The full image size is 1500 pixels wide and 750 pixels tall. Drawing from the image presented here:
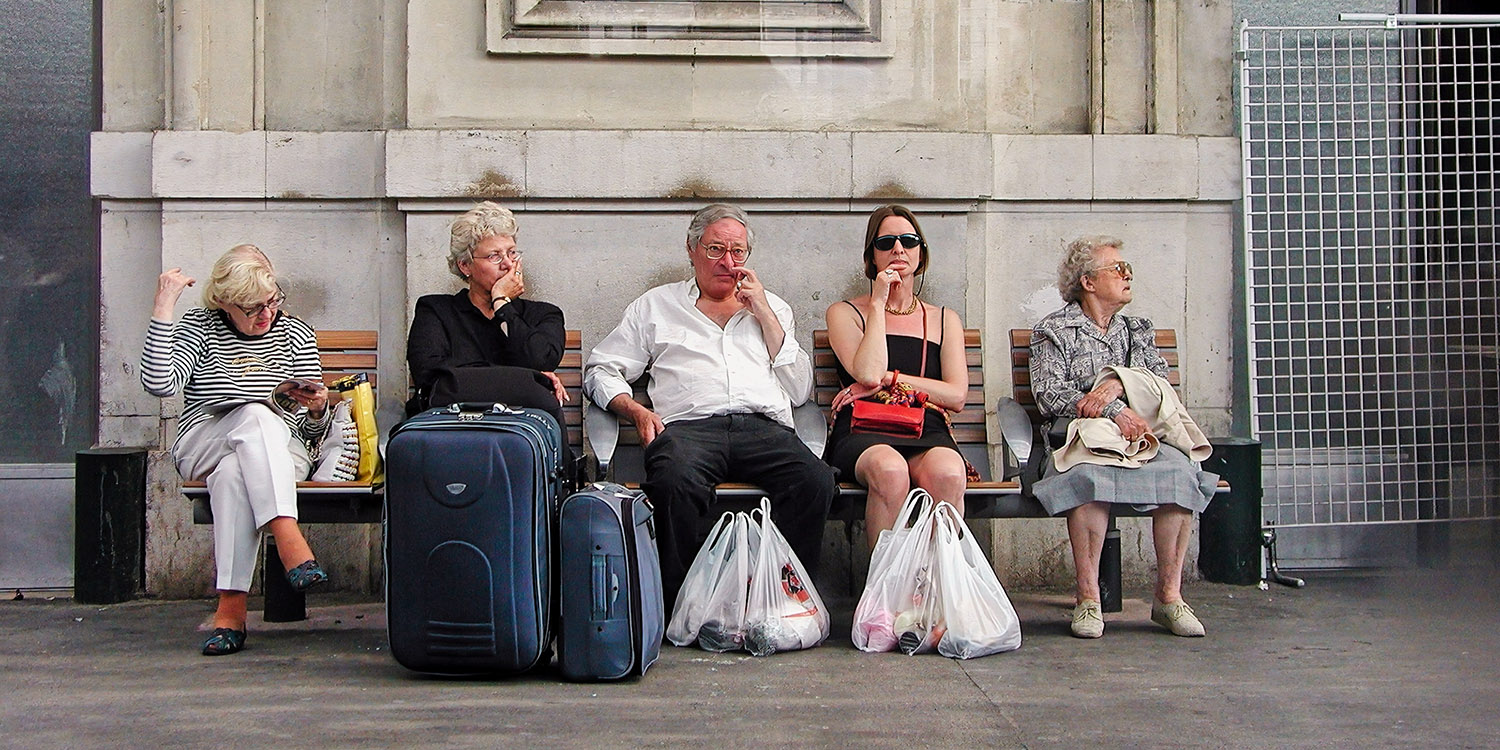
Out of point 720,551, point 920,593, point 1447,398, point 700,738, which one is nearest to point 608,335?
point 720,551

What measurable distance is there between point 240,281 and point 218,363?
0.29 meters

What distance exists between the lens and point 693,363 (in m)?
5.29

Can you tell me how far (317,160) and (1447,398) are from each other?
467cm

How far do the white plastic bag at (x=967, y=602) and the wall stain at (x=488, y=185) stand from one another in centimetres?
228

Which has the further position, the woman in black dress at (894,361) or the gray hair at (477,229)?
the gray hair at (477,229)

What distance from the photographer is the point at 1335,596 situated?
18.6 feet

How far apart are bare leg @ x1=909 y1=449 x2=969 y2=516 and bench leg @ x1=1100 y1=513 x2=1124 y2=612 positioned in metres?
0.75

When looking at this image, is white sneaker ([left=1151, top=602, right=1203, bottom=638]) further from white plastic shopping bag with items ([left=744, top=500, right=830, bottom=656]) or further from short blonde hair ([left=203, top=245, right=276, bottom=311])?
short blonde hair ([left=203, top=245, right=276, bottom=311])

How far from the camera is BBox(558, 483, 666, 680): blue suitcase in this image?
4164 millimetres

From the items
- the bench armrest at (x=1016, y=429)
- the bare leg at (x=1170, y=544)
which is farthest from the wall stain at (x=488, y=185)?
the bare leg at (x=1170, y=544)

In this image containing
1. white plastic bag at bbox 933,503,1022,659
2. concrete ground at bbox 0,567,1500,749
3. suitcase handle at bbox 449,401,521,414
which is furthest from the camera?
white plastic bag at bbox 933,503,1022,659

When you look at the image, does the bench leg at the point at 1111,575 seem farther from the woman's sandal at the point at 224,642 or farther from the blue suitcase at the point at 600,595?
the woman's sandal at the point at 224,642

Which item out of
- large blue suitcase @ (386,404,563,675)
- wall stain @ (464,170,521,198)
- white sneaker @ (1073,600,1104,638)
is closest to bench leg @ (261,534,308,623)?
large blue suitcase @ (386,404,563,675)

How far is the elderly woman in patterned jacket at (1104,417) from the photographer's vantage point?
16.2 feet
